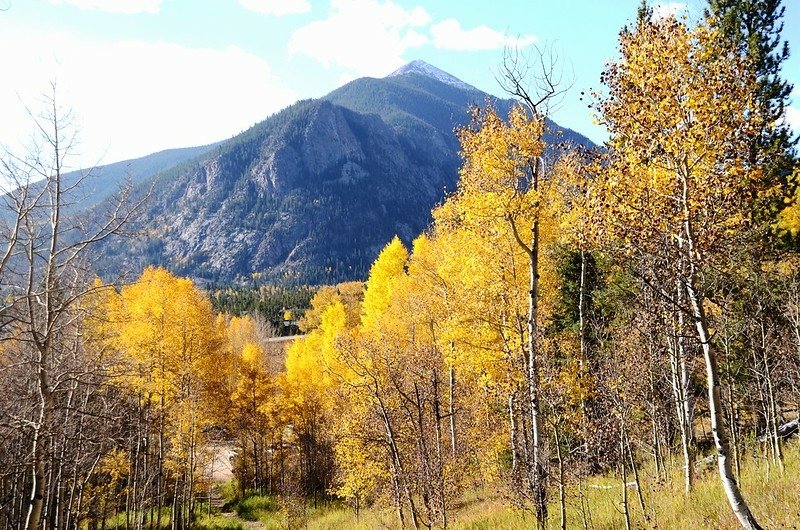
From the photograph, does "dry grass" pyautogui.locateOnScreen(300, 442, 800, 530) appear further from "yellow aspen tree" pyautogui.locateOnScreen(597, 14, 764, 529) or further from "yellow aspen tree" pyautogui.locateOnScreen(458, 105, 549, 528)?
"yellow aspen tree" pyautogui.locateOnScreen(458, 105, 549, 528)

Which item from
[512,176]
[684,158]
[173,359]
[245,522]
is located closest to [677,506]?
[684,158]

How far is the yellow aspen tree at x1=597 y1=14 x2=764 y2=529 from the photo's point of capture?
22.1 ft

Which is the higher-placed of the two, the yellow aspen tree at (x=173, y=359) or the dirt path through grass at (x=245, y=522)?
the yellow aspen tree at (x=173, y=359)

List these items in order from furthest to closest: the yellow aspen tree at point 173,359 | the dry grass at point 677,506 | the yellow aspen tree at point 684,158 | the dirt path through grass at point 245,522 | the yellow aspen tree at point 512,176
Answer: the dirt path through grass at point 245,522 < the yellow aspen tree at point 173,359 < the yellow aspen tree at point 512,176 < the dry grass at point 677,506 < the yellow aspen tree at point 684,158

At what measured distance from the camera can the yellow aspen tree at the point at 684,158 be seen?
22.1ft

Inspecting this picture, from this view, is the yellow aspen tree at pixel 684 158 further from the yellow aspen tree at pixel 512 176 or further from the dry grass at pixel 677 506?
the yellow aspen tree at pixel 512 176

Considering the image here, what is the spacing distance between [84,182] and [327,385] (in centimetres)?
2230

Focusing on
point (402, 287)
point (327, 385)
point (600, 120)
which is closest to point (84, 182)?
point (600, 120)

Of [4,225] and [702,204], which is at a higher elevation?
[4,225]

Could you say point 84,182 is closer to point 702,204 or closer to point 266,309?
point 702,204

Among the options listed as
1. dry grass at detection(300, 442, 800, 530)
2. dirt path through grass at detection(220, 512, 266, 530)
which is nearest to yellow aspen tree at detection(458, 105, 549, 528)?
dry grass at detection(300, 442, 800, 530)

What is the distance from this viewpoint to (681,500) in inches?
384

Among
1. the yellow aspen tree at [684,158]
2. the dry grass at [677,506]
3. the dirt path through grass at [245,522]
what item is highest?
the yellow aspen tree at [684,158]

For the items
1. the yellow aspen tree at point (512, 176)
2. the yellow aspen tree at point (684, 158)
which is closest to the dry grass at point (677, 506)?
the yellow aspen tree at point (684, 158)
